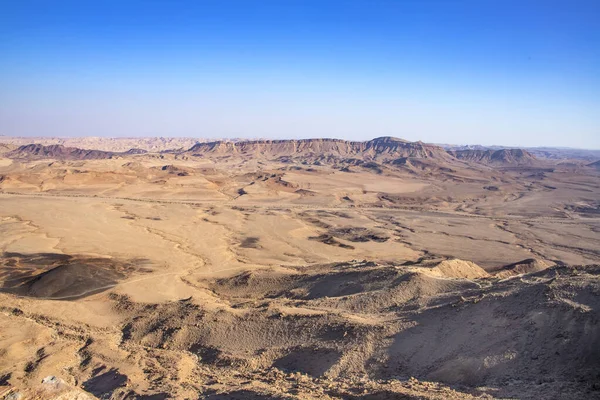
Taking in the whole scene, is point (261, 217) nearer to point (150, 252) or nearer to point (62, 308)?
Result: point (150, 252)

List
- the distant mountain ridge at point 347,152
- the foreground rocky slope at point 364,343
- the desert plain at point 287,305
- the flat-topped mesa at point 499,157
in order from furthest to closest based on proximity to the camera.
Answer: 1. the flat-topped mesa at point 499,157
2. the distant mountain ridge at point 347,152
3. the desert plain at point 287,305
4. the foreground rocky slope at point 364,343

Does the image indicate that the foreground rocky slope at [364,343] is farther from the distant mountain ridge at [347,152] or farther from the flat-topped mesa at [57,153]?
the flat-topped mesa at [57,153]

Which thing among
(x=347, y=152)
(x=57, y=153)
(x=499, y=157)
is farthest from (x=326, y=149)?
(x=57, y=153)

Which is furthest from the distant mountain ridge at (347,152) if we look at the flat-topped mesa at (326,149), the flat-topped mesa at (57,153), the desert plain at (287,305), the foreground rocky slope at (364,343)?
the foreground rocky slope at (364,343)

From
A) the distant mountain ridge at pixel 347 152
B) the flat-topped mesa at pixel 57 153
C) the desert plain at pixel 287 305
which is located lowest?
the desert plain at pixel 287 305

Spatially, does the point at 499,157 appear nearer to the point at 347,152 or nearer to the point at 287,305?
the point at 347,152

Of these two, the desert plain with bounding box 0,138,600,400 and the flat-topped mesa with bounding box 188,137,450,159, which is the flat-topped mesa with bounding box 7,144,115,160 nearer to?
the flat-topped mesa with bounding box 188,137,450,159

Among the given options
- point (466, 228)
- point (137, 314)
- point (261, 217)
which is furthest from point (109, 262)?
point (466, 228)

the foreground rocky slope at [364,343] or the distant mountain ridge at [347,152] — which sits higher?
the distant mountain ridge at [347,152]
